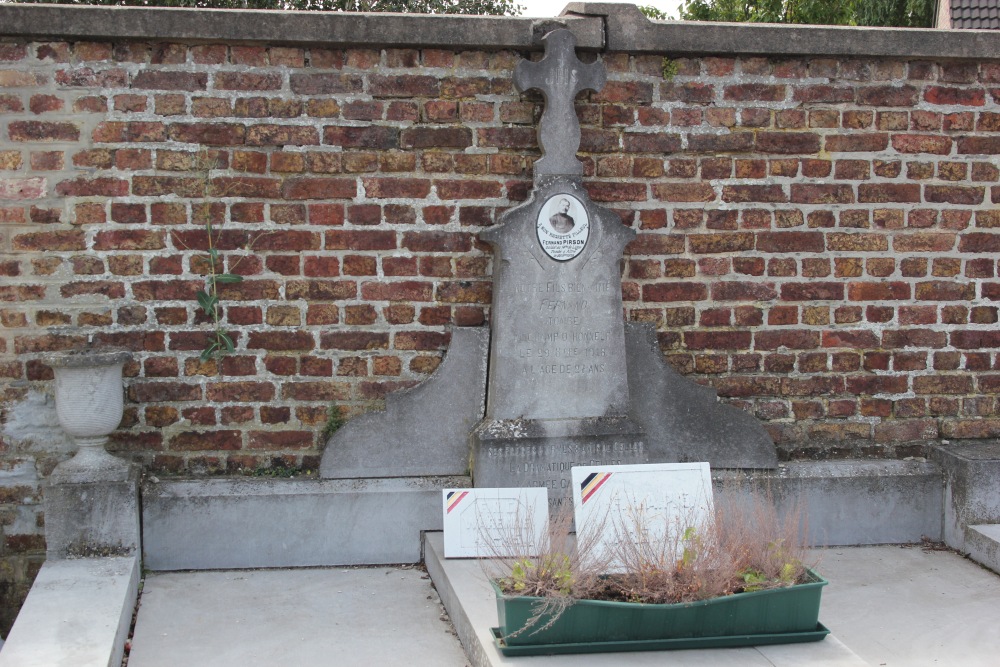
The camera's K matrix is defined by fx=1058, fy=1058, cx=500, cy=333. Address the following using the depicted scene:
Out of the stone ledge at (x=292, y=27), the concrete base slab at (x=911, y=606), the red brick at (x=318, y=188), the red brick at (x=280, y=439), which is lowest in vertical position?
the concrete base slab at (x=911, y=606)

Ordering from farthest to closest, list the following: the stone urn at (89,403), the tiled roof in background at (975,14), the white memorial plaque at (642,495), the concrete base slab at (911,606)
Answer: the tiled roof in background at (975,14), the stone urn at (89,403), the white memorial plaque at (642,495), the concrete base slab at (911,606)

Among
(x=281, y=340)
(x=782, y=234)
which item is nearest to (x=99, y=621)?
(x=281, y=340)

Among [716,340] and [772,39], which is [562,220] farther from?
[772,39]

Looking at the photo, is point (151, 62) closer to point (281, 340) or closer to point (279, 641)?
point (281, 340)

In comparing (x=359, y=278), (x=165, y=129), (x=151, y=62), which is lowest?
(x=359, y=278)

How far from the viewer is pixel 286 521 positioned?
4.89m

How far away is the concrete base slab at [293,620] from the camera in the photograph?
395 cm

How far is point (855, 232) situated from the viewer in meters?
5.32

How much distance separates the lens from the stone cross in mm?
4883

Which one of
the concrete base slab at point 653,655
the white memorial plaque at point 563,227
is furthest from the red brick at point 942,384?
the concrete base slab at point 653,655

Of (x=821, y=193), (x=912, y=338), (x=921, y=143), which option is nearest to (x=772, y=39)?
(x=821, y=193)

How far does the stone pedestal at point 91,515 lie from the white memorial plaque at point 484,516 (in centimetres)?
138

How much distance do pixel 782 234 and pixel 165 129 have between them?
2.99 metres

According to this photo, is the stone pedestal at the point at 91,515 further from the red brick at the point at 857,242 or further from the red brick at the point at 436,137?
the red brick at the point at 857,242
